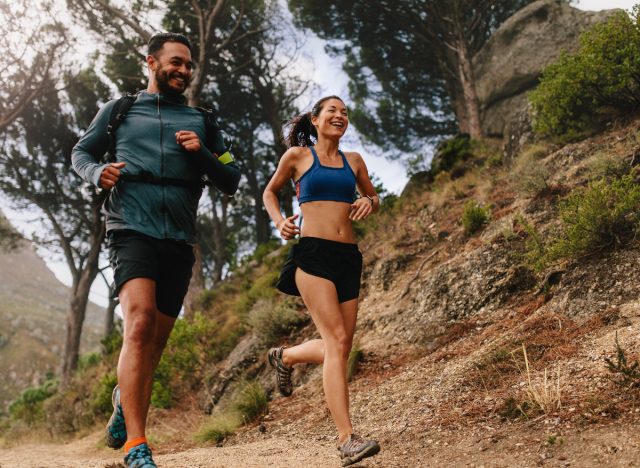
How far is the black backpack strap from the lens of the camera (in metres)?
3.14

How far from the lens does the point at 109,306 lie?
18.6 meters

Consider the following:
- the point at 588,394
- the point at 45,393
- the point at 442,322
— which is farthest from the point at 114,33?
the point at 588,394

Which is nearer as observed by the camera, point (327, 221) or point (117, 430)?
point (117, 430)

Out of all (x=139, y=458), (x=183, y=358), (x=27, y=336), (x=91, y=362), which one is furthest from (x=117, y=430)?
(x=27, y=336)

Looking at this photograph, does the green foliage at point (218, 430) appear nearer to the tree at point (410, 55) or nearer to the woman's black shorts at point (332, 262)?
the woman's black shorts at point (332, 262)

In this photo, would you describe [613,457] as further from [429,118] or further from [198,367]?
[429,118]

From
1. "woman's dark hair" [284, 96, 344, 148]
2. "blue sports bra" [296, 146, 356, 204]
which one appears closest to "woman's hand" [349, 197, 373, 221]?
"blue sports bra" [296, 146, 356, 204]

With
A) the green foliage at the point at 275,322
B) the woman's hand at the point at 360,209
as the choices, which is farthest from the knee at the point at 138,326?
the green foliage at the point at 275,322

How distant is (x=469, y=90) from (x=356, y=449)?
1250 centimetres

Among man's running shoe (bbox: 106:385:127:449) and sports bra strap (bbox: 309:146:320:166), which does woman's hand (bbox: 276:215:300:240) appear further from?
man's running shoe (bbox: 106:385:127:449)

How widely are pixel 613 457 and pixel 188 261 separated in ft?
7.57

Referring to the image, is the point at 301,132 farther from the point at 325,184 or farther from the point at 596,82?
the point at 596,82

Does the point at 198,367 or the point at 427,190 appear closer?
the point at 198,367

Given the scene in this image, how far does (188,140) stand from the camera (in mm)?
3051
